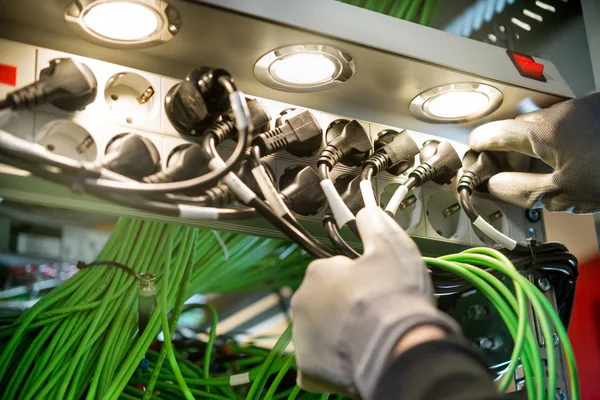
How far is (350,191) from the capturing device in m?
0.91

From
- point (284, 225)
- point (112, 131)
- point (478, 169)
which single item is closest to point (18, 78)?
point (112, 131)

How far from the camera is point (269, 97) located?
3.06ft

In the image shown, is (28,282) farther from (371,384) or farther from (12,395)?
(371,384)

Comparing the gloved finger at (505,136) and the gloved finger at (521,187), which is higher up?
the gloved finger at (505,136)

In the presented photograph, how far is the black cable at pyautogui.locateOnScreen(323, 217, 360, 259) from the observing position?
2.63 ft

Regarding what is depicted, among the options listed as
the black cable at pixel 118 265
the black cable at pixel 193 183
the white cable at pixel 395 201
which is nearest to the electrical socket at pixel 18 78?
the black cable at pixel 193 183

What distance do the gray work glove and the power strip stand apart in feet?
0.66

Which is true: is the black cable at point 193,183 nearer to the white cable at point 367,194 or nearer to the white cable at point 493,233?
the white cable at point 367,194

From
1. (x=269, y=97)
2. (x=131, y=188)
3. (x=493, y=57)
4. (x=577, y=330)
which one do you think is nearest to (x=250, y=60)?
(x=269, y=97)

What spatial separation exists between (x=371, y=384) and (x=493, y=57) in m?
0.60

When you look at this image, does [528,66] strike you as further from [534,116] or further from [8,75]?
[8,75]

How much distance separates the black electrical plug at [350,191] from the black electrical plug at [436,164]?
9 centimetres

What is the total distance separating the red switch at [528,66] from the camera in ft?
3.19

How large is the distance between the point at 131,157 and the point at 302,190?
0.23m
